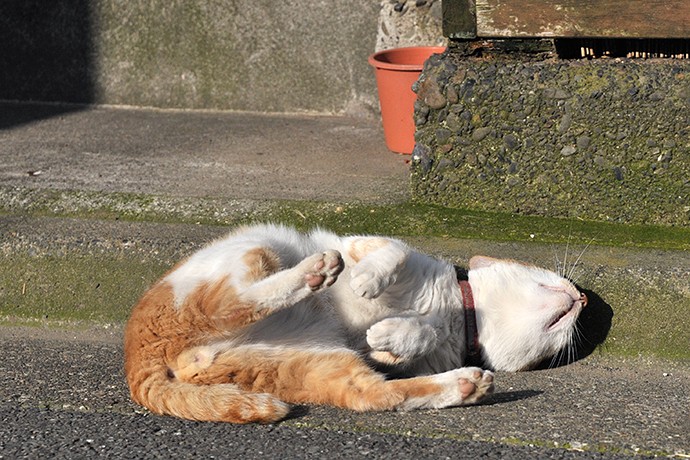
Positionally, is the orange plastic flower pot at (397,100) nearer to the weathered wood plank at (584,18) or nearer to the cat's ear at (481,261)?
the weathered wood plank at (584,18)

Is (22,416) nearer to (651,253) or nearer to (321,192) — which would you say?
(321,192)

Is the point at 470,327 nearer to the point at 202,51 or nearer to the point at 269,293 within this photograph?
the point at 269,293

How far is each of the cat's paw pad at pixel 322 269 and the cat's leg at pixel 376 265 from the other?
190 millimetres

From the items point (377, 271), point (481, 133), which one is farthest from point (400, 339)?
point (481, 133)

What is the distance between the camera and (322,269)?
10.8 ft

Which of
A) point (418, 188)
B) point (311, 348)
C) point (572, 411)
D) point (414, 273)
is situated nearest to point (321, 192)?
point (418, 188)

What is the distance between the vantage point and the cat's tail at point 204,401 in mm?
3107

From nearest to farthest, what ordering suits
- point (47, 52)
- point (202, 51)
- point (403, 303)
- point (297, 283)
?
point (297, 283), point (403, 303), point (202, 51), point (47, 52)

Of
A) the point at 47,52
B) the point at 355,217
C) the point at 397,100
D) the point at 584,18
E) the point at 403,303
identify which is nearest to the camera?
the point at 403,303

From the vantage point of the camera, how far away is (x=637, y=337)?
387 cm

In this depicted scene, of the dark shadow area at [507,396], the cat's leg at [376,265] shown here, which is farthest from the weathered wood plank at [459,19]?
the dark shadow area at [507,396]

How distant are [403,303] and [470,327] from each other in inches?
11.5

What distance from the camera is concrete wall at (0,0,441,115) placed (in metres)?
6.25

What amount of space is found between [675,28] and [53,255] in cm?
287
